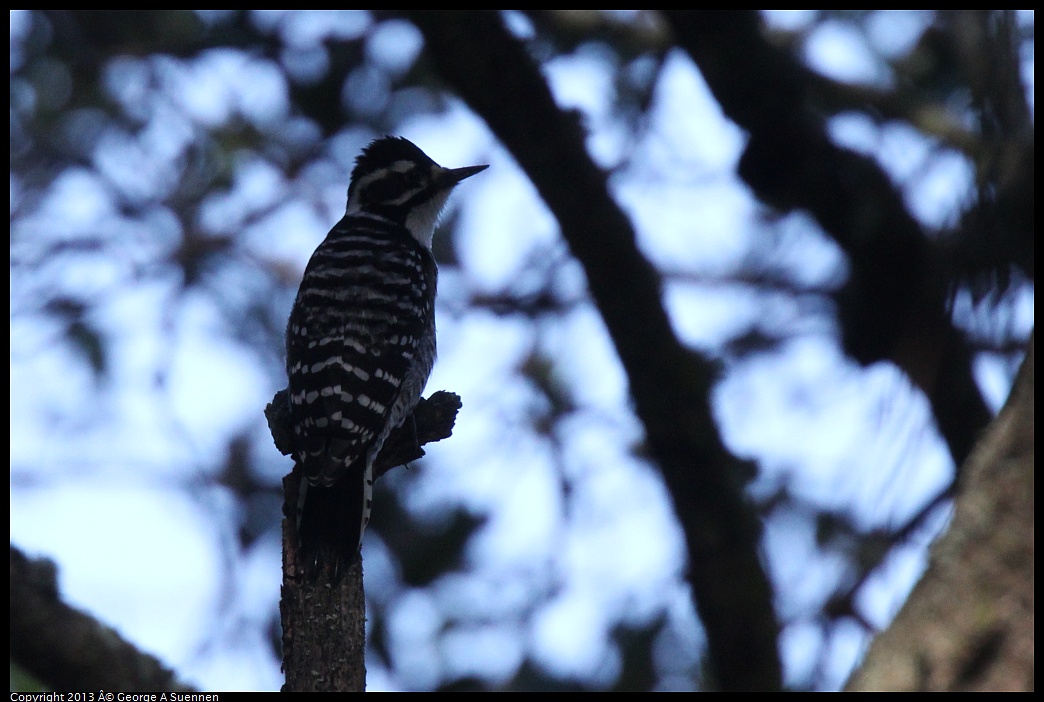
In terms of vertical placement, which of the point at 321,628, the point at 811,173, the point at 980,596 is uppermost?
the point at 811,173

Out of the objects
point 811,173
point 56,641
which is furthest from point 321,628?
point 811,173

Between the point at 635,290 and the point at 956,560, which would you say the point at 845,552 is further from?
the point at 635,290

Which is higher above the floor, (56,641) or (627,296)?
(627,296)

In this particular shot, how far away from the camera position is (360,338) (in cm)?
456

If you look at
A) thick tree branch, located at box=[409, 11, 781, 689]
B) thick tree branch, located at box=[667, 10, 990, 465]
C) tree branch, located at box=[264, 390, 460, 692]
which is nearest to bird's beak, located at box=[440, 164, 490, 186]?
thick tree branch, located at box=[409, 11, 781, 689]

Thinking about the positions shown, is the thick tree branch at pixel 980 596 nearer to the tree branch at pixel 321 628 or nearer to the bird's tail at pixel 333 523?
the tree branch at pixel 321 628

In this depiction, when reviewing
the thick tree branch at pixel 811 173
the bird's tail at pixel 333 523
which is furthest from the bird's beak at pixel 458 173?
the bird's tail at pixel 333 523

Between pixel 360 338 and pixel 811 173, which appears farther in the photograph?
pixel 811 173

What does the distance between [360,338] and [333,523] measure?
1.48 meters

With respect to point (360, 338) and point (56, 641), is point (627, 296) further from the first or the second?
point (56, 641)

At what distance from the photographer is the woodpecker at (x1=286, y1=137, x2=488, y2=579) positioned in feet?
11.9

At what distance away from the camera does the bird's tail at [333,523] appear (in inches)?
121

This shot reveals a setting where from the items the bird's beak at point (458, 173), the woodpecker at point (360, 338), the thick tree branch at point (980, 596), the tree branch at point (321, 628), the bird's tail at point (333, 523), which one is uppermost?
the bird's beak at point (458, 173)

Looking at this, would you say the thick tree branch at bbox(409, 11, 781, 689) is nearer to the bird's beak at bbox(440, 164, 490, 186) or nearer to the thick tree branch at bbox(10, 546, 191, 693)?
the bird's beak at bbox(440, 164, 490, 186)
